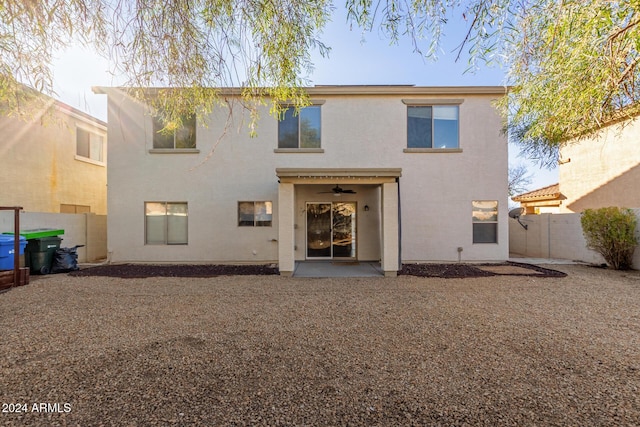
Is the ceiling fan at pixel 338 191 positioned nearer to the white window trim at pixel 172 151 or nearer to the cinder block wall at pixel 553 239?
the white window trim at pixel 172 151

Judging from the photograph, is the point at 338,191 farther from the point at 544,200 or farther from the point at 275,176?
the point at 544,200

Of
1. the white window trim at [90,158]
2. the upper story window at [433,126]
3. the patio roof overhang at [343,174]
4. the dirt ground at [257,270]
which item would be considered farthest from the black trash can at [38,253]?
the upper story window at [433,126]

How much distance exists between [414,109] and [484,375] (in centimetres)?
887

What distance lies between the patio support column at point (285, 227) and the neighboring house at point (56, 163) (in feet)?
22.9

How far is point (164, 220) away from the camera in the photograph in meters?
9.93

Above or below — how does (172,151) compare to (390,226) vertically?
above

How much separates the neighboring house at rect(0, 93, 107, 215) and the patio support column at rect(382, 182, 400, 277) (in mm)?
9668

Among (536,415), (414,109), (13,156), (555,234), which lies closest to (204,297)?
(536,415)

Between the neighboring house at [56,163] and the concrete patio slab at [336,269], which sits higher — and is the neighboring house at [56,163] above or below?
above

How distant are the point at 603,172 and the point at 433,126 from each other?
31.5ft

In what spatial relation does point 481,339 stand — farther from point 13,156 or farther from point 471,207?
point 13,156

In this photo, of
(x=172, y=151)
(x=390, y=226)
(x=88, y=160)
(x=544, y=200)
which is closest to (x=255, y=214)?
(x=172, y=151)

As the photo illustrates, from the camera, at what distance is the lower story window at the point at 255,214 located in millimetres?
9898

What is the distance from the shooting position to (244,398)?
2.58 meters
